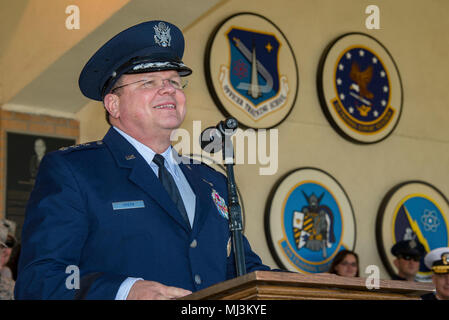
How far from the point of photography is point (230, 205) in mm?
1684

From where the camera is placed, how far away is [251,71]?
16.8ft

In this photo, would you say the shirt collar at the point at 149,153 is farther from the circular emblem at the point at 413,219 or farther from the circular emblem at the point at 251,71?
the circular emblem at the point at 413,219

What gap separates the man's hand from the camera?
4.43 feet

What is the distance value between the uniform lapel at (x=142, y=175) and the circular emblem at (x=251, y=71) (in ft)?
10.1

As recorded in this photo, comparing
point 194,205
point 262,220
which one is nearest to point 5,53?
point 262,220

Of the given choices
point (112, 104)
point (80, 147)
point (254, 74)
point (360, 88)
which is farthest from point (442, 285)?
point (80, 147)

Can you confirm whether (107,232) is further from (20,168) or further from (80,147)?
(20,168)

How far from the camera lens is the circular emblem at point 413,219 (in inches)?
220

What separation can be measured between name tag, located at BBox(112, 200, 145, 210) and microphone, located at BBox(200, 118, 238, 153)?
0.20 metres

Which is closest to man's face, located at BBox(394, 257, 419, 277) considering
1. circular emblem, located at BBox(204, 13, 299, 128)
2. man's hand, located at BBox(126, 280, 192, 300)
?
circular emblem, located at BBox(204, 13, 299, 128)

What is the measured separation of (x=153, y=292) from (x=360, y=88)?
15.2 ft

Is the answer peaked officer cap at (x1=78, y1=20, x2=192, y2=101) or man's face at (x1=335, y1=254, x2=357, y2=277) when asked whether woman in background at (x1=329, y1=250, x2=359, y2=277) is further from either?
peaked officer cap at (x1=78, y1=20, x2=192, y2=101)

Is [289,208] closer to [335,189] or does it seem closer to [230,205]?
[335,189]

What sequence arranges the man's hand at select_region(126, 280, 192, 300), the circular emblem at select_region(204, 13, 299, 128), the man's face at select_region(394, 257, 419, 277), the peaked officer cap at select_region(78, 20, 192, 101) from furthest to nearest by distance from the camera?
the man's face at select_region(394, 257, 419, 277) < the circular emblem at select_region(204, 13, 299, 128) < the peaked officer cap at select_region(78, 20, 192, 101) < the man's hand at select_region(126, 280, 192, 300)
